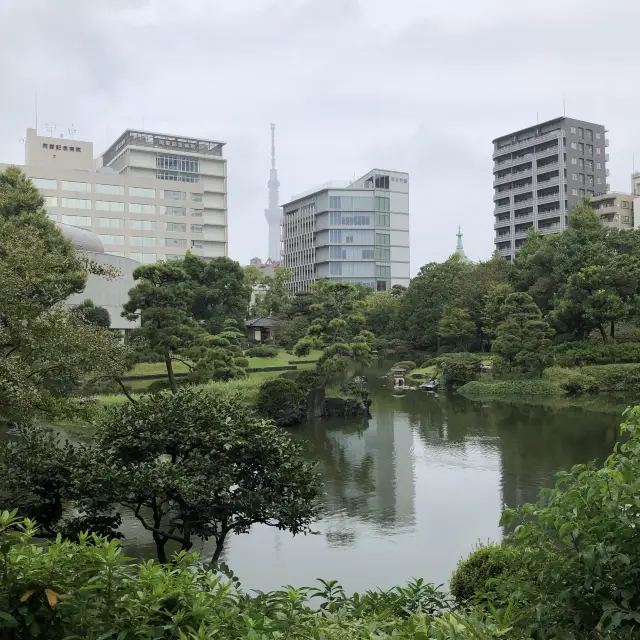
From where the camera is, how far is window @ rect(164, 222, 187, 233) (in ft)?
189

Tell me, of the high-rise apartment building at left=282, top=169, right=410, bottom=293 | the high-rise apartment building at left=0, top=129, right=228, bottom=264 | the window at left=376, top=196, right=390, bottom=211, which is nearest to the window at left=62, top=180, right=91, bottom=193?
the high-rise apartment building at left=0, top=129, right=228, bottom=264

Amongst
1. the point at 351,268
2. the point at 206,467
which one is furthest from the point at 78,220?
the point at 206,467

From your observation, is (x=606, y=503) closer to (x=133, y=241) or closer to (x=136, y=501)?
(x=136, y=501)

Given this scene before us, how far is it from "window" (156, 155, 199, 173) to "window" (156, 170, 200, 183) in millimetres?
416

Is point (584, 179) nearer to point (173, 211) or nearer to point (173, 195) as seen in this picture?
point (173, 195)

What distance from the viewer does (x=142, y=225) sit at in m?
56.5

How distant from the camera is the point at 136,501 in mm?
6641

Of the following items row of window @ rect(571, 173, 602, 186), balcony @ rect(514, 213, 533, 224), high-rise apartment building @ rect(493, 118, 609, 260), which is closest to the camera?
high-rise apartment building @ rect(493, 118, 609, 260)

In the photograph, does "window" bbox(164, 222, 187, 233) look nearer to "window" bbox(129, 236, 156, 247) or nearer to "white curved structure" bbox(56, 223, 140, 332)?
"window" bbox(129, 236, 156, 247)

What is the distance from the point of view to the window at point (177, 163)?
6581cm

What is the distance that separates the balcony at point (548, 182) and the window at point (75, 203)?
41.8 m

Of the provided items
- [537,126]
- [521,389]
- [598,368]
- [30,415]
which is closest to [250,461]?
[30,415]

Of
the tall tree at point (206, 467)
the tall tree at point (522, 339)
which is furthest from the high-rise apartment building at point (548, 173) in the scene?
the tall tree at point (206, 467)

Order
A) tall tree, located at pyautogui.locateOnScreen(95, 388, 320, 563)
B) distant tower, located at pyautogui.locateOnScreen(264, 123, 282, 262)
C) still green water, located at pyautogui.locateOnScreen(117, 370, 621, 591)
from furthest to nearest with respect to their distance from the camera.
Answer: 1. distant tower, located at pyautogui.locateOnScreen(264, 123, 282, 262)
2. still green water, located at pyautogui.locateOnScreen(117, 370, 621, 591)
3. tall tree, located at pyautogui.locateOnScreen(95, 388, 320, 563)
